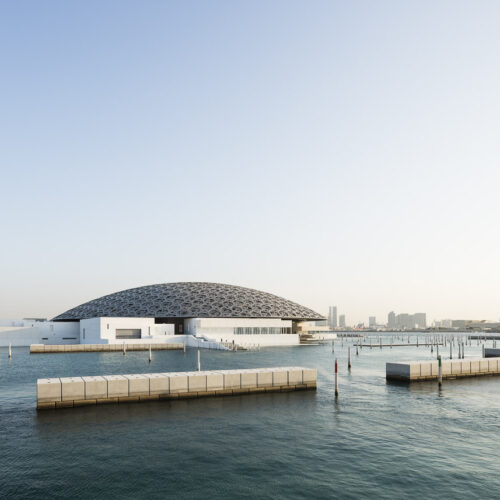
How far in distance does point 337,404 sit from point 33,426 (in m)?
21.5

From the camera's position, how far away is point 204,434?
1067 inches

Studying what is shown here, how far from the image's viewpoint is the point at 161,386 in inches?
1433

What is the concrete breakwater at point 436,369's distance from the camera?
48.0 meters

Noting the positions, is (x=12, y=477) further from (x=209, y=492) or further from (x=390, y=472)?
(x=390, y=472)

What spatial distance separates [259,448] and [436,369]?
32.2 meters

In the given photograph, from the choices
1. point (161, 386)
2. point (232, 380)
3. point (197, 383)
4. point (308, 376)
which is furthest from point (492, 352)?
point (161, 386)

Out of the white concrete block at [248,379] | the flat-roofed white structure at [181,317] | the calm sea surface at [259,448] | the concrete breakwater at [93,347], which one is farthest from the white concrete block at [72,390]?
the flat-roofed white structure at [181,317]

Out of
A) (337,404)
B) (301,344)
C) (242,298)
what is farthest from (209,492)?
(242,298)

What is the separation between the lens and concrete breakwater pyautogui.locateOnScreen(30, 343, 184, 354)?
94.1 m

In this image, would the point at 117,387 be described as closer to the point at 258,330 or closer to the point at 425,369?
the point at 425,369

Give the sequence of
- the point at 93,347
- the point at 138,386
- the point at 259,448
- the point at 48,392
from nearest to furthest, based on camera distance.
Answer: the point at 259,448 < the point at 48,392 < the point at 138,386 < the point at 93,347

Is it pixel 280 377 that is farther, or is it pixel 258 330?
pixel 258 330

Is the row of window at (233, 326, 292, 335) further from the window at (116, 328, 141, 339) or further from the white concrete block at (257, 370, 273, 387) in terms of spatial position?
the white concrete block at (257, 370, 273, 387)

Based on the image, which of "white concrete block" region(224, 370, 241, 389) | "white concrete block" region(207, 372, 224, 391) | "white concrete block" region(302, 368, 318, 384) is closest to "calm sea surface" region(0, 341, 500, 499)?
Result: "white concrete block" region(224, 370, 241, 389)
